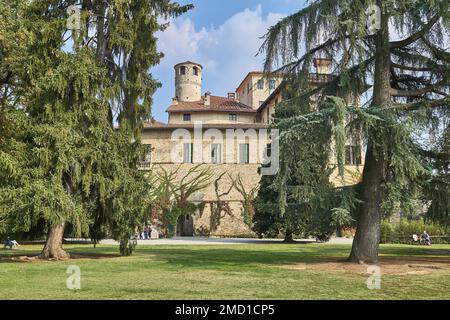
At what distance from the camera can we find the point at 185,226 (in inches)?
1522

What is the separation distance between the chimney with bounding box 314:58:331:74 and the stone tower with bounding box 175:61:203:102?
44.4 m

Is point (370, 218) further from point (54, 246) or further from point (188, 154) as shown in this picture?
point (188, 154)

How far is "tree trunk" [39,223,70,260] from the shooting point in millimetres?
14531

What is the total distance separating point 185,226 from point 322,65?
26.6 m

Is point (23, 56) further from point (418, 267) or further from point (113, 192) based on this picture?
point (418, 267)

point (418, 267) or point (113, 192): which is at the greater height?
point (113, 192)

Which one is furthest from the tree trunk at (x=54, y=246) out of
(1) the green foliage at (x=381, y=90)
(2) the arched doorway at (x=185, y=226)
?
(2) the arched doorway at (x=185, y=226)

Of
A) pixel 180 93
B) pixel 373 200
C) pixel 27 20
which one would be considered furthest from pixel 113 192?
pixel 180 93

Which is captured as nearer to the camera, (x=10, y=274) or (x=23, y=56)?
(x=10, y=274)

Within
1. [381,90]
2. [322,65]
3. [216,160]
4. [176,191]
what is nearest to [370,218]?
[381,90]

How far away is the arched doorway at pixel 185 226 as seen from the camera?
3825cm
